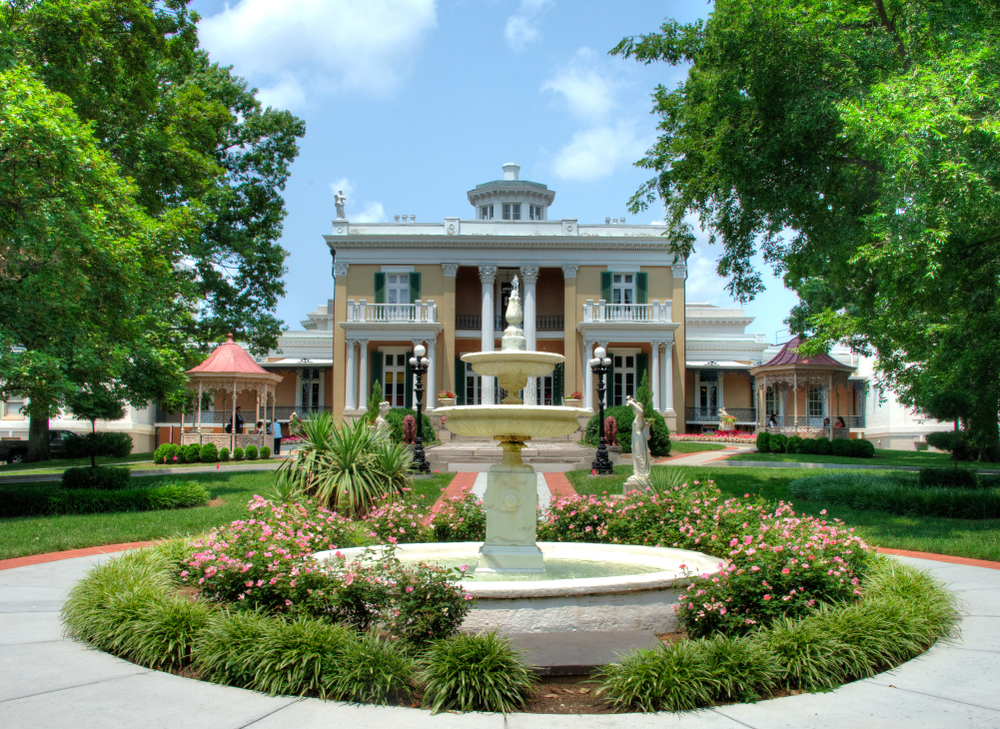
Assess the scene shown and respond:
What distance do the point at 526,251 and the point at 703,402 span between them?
12959 mm

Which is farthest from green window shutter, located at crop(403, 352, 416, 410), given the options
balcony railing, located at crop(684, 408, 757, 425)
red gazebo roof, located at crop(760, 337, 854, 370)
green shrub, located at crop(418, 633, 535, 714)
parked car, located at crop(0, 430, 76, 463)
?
green shrub, located at crop(418, 633, 535, 714)

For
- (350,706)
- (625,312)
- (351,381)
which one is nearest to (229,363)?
(351,381)

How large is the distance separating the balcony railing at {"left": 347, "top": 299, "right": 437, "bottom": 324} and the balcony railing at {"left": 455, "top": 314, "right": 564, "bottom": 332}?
2.11 metres

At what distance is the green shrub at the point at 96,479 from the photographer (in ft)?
51.2

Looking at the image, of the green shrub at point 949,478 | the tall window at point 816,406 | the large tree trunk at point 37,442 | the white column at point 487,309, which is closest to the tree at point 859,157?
the green shrub at point 949,478

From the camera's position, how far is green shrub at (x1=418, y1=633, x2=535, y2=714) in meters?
4.45

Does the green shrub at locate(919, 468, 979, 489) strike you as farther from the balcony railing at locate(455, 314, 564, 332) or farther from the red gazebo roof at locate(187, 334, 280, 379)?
the red gazebo roof at locate(187, 334, 280, 379)

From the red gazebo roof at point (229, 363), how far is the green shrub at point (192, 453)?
10.2ft

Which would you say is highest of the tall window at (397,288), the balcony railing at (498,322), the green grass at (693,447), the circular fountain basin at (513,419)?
the tall window at (397,288)

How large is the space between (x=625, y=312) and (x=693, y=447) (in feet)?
29.2

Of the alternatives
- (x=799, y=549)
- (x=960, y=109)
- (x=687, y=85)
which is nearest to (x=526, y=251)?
(x=687, y=85)

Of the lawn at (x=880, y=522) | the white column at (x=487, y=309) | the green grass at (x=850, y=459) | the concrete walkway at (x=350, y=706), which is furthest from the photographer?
the white column at (x=487, y=309)

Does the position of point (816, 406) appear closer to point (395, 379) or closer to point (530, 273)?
point (530, 273)

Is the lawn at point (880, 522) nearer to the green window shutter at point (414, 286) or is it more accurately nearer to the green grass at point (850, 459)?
the green grass at point (850, 459)
